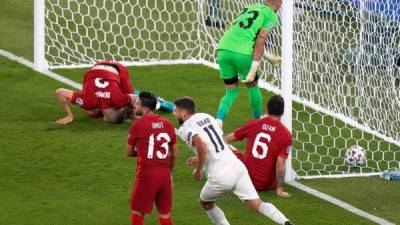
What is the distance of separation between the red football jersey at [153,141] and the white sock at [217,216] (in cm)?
72

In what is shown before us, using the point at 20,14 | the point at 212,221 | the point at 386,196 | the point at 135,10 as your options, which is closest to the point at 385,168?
the point at 386,196

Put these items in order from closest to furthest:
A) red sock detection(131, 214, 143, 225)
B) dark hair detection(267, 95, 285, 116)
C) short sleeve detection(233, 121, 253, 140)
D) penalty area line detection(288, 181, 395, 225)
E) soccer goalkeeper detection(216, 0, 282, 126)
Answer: red sock detection(131, 214, 143, 225) < penalty area line detection(288, 181, 395, 225) < dark hair detection(267, 95, 285, 116) < short sleeve detection(233, 121, 253, 140) < soccer goalkeeper detection(216, 0, 282, 126)

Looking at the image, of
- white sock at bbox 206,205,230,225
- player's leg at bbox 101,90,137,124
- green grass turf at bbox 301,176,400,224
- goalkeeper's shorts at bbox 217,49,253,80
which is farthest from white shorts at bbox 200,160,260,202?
player's leg at bbox 101,90,137,124

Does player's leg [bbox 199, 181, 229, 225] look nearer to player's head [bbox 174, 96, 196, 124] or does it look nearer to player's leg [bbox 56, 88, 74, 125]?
player's head [bbox 174, 96, 196, 124]

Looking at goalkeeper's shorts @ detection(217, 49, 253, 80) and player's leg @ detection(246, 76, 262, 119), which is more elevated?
goalkeeper's shorts @ detection(217, 49, 253, 80)

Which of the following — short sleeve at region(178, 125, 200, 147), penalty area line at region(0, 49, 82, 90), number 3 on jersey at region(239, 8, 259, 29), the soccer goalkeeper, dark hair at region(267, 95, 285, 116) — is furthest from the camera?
penalty area line at region(0, 49, 82, 90)

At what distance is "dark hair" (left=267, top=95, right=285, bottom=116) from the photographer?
12.3 meters

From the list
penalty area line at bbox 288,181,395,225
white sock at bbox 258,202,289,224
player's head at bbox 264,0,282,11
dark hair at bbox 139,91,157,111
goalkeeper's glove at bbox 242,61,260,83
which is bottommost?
penalty area line at bbox 288,181,395,225

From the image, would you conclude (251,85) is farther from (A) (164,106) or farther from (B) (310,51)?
(A) (164,106)

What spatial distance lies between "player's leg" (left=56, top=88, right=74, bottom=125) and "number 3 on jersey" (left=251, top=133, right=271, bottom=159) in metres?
3.28

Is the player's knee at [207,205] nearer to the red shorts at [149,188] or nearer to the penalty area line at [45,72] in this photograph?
the red shorts at [149,188]

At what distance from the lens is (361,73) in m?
15.6

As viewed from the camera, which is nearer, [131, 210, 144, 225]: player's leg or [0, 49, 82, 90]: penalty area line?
[131, 210, 144, 225]: player's leg

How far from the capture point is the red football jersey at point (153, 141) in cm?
1085
